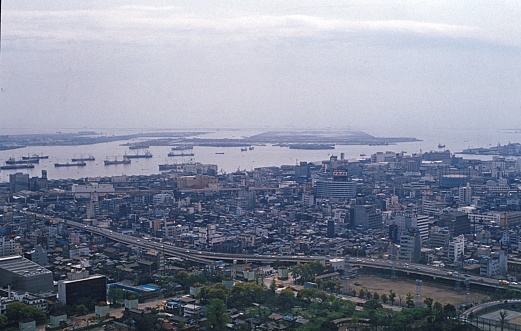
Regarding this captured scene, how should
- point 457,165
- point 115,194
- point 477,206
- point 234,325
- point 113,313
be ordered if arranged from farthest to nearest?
point 457,165, point 115,194, point 477,206, point 113,313, point 234,325

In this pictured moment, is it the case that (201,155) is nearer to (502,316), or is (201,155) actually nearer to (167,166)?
(167,166)

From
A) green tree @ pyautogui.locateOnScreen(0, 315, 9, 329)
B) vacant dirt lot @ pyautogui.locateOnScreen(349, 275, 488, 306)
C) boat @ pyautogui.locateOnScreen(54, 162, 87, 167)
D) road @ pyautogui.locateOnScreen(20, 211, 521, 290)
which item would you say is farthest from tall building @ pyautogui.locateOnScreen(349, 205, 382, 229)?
boat @ pyautogui.locateOnScreen(54, 162, 87, 167)

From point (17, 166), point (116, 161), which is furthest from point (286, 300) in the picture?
point (116, 161)

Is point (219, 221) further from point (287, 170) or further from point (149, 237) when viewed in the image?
point (287, 170)

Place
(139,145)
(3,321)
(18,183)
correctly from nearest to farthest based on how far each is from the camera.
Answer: (3,321)
(18,183)
(139,145)

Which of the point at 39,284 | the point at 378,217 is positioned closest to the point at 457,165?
the point at 378,217

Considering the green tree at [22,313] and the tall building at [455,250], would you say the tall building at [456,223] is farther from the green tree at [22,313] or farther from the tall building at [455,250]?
the green tree at [22,313]
